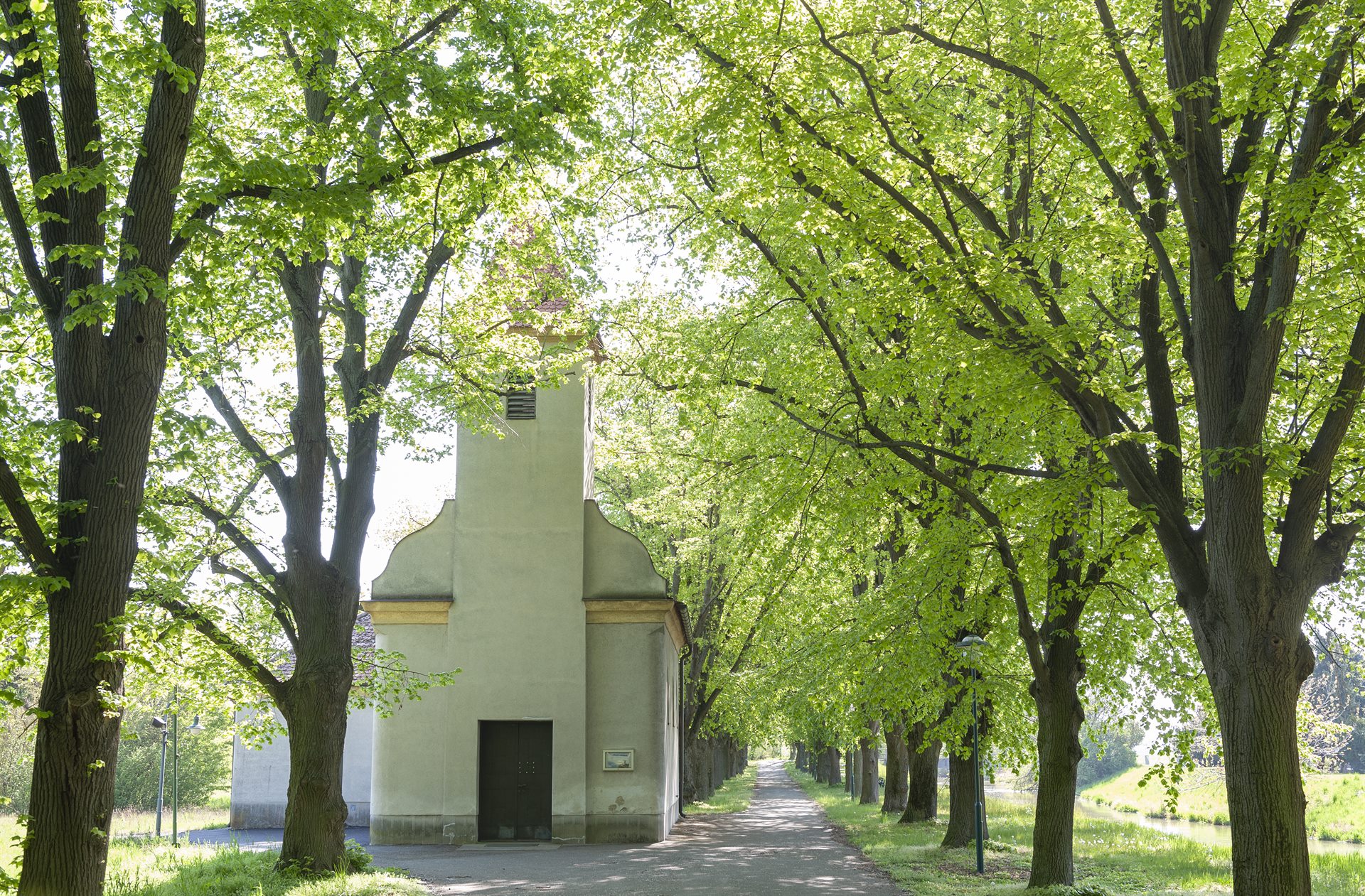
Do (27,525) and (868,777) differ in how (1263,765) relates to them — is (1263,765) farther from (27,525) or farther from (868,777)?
(868,777)

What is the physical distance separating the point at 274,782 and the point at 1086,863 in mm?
21956

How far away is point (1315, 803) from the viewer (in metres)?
34.7

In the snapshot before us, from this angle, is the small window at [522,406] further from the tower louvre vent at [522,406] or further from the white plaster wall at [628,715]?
the white plaster wall at [628,715]

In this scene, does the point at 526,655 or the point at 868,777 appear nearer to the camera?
the point at 526,655

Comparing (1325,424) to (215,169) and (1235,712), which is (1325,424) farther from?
(215,169)

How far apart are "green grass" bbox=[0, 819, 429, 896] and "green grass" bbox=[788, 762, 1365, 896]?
6.48m

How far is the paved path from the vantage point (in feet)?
46.5

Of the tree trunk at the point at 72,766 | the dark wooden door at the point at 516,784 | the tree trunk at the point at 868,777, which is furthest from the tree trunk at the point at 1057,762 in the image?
the tree trunk at the point at 868,777

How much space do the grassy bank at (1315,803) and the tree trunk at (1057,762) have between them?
451 inches

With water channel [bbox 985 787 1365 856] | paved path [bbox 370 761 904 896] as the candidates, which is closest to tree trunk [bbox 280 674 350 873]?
paved path [bbox 370 761 904 896]

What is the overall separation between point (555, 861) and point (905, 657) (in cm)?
723

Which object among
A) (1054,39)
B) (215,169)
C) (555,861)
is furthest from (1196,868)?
(215,169)

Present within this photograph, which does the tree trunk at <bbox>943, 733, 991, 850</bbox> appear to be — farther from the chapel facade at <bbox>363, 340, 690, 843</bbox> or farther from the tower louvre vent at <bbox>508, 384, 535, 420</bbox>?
the tower louvre vent at <bbox>508, 384, 535, 420</bbox>

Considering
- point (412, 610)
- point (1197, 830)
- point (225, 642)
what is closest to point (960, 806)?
point (412, 610)
